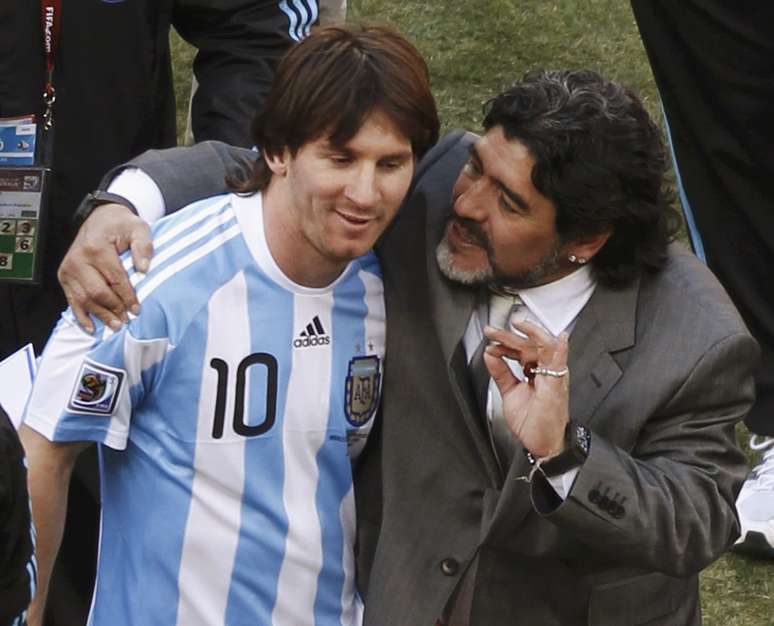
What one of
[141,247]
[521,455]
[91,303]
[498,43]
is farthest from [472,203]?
[498,43]

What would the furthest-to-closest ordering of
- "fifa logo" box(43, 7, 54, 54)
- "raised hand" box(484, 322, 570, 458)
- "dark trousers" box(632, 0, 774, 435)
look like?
"dark trousers" box(632, 0, 774, 435) → "fifa logo" box(43, 7, 54, 54) → "raised hand" box(484, 322, 570, 458)

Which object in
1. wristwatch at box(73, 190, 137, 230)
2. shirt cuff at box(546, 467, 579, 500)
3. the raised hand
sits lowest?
shirt cuff at box(546, 467, 579, 500)

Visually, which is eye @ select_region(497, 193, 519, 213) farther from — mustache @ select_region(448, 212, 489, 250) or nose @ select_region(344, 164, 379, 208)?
nose @ select_region(344, 164, 379, 208)

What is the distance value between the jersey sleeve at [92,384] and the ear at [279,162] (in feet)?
1.17

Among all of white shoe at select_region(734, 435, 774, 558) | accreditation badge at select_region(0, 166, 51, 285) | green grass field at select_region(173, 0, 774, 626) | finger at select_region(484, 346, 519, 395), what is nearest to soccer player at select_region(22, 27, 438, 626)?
finger at select_region(484, 346, 519, 395)

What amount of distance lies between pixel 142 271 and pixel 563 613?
97cm

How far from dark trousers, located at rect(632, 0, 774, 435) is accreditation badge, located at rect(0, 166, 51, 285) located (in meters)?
2.31

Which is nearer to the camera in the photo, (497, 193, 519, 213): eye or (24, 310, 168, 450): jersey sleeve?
(24, 310, 168, 450): jersey sleeve

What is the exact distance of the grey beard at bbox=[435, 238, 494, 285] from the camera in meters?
3.27

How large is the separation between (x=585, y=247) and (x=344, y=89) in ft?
1.83

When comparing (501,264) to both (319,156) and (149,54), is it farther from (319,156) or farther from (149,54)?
(149,54)

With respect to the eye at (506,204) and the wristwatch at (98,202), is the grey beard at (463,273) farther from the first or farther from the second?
the wristwatch at (98,202)

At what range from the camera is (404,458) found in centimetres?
333

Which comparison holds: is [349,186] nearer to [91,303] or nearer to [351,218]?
[351,218]
